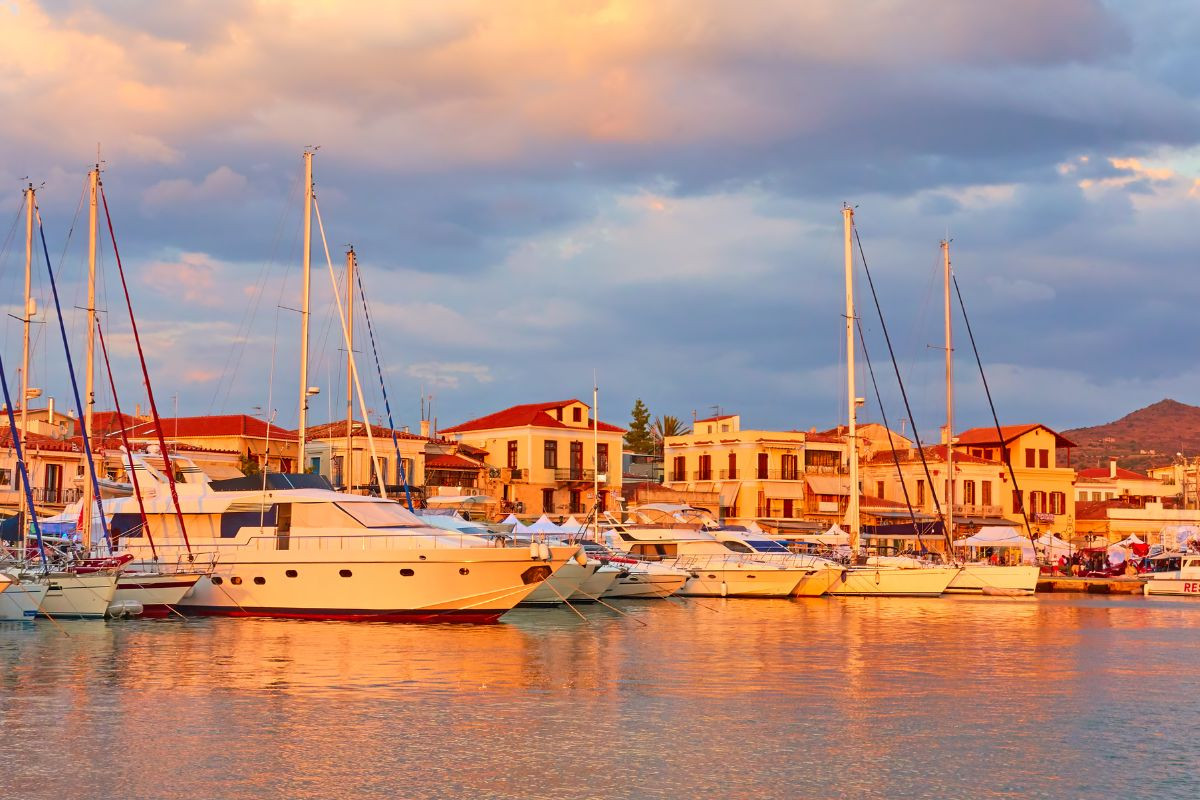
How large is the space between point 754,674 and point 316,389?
20053mm

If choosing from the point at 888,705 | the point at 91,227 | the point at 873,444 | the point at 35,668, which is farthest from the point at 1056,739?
the point at 873,444

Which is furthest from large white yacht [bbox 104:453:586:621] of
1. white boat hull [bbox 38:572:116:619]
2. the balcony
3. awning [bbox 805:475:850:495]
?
awning [bbox 805:475:850:495]

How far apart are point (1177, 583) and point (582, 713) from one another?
4706cm

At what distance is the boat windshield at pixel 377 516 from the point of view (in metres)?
35.2

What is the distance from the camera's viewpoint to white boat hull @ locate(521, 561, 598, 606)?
4181 centimetres

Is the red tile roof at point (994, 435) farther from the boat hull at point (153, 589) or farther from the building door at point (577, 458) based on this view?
the boat hull at point (153, 589)

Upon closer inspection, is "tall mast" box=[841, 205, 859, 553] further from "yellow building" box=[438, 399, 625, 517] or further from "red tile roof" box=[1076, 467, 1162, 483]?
"red tile roof" box=[1076, 467, 1162, 483]

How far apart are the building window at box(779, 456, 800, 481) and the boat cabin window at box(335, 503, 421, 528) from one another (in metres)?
51.4

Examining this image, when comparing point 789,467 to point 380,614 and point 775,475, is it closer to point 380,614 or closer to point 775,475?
point 775,475

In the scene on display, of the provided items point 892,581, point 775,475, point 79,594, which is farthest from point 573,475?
point 79,594

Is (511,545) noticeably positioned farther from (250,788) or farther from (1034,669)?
(250,788)

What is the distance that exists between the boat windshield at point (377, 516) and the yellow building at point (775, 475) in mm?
49402

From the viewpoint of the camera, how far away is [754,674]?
26.2 m

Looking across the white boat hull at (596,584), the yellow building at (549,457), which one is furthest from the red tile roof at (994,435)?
the white boat hull at (596,584)
